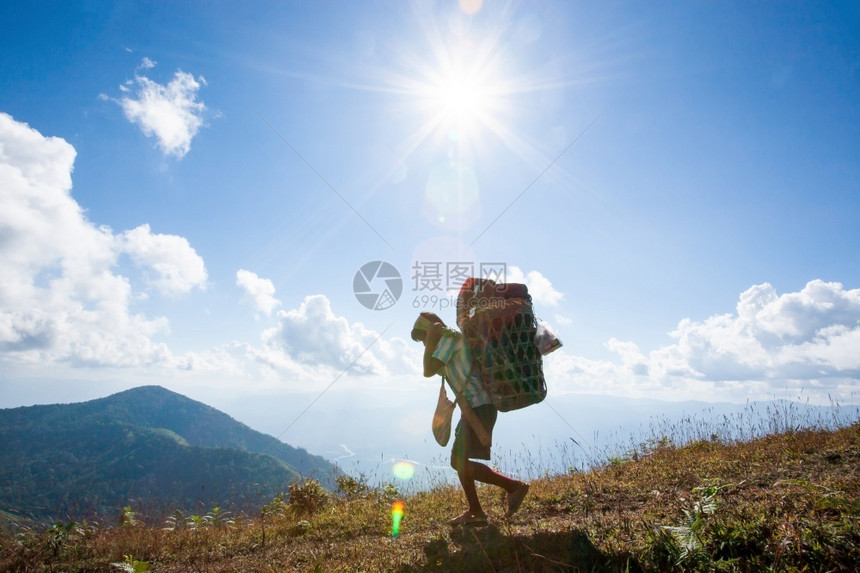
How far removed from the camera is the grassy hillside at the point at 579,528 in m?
2.54

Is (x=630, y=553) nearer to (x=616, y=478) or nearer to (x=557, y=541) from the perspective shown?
(x=557, y=541)

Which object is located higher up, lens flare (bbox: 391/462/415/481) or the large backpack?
the large backpack

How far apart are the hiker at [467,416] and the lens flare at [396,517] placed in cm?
81

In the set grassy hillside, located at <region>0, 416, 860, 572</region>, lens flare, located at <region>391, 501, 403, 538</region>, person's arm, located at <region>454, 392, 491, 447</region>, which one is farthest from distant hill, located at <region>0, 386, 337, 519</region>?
person's arm, located at <region>454, 392, 491, 447</region>

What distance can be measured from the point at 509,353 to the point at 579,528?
1706 mm

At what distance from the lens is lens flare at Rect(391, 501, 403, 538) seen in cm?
497

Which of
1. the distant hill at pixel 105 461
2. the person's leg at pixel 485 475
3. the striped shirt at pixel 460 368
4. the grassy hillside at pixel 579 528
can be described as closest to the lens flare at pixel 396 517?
the grassy hillside at pixel 579 528

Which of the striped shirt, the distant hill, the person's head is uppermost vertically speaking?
the person's head

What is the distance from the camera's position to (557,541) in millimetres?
3404

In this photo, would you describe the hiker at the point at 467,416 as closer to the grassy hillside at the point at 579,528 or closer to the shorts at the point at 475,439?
the shorts at the point at 475,439

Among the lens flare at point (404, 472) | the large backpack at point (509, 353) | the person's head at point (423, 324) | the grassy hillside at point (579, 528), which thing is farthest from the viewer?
the lens flare at point (404, 472)

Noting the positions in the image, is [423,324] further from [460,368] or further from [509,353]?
[509,353]

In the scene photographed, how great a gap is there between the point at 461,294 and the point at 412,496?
14.4ft

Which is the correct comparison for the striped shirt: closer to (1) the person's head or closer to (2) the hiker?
(2) the hiker
